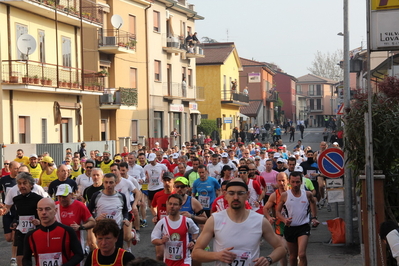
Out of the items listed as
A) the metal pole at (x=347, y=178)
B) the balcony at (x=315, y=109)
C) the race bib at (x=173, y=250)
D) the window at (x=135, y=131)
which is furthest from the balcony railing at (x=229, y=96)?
the balcony at (x=315, y=109)

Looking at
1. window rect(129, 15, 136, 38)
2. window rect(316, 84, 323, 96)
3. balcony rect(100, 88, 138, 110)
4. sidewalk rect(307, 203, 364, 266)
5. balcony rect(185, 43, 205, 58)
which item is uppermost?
window rect(316, 84, 323, 96)

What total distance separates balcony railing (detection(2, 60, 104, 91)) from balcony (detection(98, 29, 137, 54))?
2622 mm

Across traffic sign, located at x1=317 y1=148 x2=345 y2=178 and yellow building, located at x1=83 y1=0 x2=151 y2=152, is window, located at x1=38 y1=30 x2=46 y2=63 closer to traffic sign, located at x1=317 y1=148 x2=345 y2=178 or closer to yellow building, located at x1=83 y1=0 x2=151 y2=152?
yellow building, located at x1=83 y1=0 x2=151 y2=152

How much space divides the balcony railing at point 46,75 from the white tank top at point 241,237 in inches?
864

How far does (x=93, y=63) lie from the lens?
35.6 m

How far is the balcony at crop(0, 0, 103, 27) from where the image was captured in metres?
26.5

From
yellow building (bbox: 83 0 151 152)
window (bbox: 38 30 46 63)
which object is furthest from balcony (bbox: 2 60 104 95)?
yellow building (bbox: 83 0 151 152)

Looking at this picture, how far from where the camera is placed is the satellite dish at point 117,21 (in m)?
35.5

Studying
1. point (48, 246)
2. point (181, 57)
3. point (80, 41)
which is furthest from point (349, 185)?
point (181, 57)

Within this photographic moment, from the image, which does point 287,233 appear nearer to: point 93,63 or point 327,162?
point 327,162

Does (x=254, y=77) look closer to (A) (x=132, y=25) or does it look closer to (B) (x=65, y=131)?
(A) (x=132, y=25)

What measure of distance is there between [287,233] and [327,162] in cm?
320

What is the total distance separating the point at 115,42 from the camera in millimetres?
36031

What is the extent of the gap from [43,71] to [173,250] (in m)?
21.2
